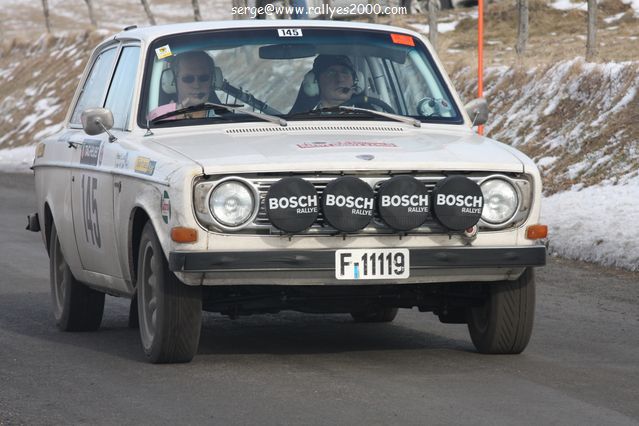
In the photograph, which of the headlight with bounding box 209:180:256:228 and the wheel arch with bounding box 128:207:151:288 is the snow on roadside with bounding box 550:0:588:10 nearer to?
the wheel arch with bounding box 128:207:151:288

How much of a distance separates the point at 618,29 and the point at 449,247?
49.4 meters

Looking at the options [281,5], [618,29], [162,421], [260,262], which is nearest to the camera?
[162,421]

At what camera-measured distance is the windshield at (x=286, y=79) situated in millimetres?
8148

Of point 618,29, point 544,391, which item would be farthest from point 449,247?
→ point 618,29

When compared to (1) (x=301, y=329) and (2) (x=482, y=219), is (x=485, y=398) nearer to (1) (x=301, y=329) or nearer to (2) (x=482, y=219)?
(2) (x=482, y=219)

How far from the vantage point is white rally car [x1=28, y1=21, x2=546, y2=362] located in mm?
6914

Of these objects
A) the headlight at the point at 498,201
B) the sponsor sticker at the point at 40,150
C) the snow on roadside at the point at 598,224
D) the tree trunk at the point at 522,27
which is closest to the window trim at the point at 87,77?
the sponsor sticker at the point at 40,150

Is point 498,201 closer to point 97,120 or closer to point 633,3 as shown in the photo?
point 97,120

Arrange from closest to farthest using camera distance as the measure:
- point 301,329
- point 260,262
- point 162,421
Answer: point 162,421
point 260,262
point 301,329

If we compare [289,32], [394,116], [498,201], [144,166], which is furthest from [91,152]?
[498,201]

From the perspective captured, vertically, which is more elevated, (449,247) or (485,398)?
(449,247)

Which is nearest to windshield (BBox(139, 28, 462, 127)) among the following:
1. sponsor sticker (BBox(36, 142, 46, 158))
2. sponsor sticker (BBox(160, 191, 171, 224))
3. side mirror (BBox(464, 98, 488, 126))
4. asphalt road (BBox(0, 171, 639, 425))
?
side mirror (BBox(464, 98, 488, 126))

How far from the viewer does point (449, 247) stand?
23.3ft

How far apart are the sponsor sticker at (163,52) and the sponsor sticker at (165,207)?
1465 mm
